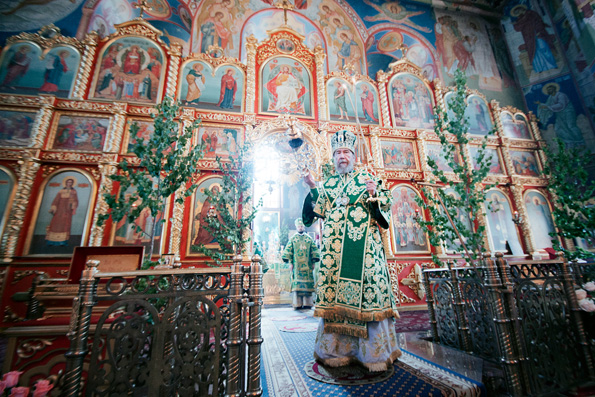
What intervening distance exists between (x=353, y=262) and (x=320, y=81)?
26.7 feet

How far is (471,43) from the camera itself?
1171 cm

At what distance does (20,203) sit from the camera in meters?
6.05

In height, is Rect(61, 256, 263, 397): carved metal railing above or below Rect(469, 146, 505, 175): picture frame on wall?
below

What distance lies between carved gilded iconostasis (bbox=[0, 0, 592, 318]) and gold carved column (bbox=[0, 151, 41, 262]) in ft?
0.08

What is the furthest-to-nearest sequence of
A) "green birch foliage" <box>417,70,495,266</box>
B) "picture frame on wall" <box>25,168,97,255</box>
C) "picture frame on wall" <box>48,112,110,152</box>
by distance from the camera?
"picture frame on wall" <box>48,112,110,152</box> < "picture frame on wall" <box>25,168,97,255</box> < "green birch foliage" <box>417,70,495,266</box>

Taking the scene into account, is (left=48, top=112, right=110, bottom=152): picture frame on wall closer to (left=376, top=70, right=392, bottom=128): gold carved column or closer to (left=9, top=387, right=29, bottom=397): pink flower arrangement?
(left=9, top=387, right=29, bottom=397): pink flower arrangement

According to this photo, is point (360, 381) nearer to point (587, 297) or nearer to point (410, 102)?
point (587, 297)

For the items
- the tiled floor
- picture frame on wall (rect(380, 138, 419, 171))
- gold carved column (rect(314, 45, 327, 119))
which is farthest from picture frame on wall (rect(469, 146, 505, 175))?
the tiled floor

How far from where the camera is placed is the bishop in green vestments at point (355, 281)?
2543 mm

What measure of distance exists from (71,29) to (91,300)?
34.2 ft

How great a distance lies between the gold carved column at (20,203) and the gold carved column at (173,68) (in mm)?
3857

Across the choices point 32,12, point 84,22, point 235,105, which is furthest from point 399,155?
point 32,12

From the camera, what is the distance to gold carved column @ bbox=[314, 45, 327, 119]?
8863 mm

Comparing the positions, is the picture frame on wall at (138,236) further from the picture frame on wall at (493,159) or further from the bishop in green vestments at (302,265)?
the picture frame on wall at (493,159)
